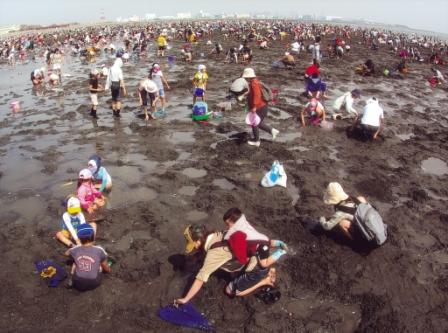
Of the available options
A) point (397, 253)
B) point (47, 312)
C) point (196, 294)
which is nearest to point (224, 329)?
point (196, 294)

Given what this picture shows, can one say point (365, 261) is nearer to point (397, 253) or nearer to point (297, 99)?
point (397, 253)

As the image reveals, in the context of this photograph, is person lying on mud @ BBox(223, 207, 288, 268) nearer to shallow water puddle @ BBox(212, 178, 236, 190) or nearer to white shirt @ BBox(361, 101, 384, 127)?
shallow water puddle @ BBox(212, 178, 236, 190)

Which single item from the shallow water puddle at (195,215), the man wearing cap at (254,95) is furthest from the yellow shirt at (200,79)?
the shallow water puddle at (195,215)

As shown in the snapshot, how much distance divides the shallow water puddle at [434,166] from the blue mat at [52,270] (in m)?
8.53

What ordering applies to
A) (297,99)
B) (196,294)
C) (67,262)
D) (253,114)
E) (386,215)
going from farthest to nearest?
(297,99), (253,114), (386,215), (67,262), (196,294)

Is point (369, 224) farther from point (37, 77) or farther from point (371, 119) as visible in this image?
point (37, 77)

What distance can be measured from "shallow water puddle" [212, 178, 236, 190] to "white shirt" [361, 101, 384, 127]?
16.1 ft

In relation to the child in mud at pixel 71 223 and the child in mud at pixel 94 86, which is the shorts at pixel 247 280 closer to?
the child in mud at pixel 71 223

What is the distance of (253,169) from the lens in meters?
8.66

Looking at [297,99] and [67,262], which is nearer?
[67,262]

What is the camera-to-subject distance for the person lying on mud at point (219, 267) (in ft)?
14.7

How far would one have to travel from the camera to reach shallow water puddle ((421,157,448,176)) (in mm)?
8913

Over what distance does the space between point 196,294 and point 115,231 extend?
221 centimetres

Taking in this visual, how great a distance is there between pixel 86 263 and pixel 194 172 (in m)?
4.25
